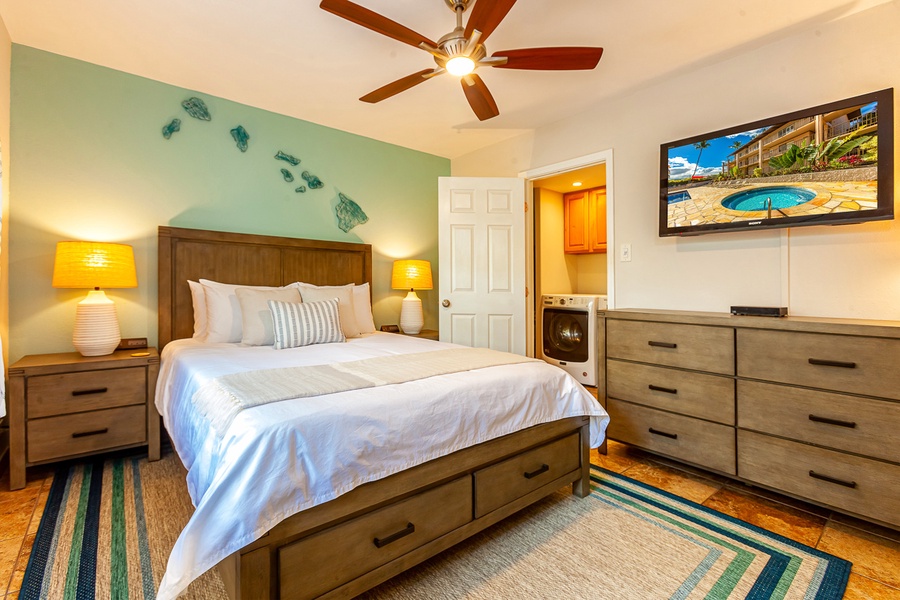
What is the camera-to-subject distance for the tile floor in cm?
151

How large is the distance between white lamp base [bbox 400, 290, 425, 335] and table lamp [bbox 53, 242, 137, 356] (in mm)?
2039

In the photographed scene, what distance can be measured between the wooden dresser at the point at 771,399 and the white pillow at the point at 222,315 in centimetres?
246

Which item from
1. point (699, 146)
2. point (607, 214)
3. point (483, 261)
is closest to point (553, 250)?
point (483, 261)

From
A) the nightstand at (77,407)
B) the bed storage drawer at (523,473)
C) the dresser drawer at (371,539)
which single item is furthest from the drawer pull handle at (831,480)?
the nightstand at (77,407)

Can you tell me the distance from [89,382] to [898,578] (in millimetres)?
3785

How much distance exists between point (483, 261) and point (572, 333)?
1364mm

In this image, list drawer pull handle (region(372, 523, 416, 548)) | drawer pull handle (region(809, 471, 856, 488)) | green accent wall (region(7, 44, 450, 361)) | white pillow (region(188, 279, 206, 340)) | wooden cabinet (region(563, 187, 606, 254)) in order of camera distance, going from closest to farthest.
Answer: drawer pull handle (region(372, 523, 416, 548))
drawer pull handle (region(809, 471, 856, 488))
green accent wall (region(7, 44, 450, 361))
white pillow (region(188, 279, 206, 340))
wooden cabinet (region(563, 187, 606, 254))

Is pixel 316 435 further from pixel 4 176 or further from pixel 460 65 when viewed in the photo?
pixel 4 176

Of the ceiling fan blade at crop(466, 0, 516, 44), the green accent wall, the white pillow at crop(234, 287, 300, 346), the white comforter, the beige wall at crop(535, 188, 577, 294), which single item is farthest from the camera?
the beige wall at crop(535, 188, 577, 294)

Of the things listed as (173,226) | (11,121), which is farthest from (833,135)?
(11,121)

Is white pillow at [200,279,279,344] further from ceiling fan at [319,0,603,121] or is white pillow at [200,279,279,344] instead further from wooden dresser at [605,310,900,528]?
wooden dresser at [605,310,900,528]

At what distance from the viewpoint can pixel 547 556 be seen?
1636 millimetres

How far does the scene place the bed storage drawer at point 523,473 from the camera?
65.2 inches

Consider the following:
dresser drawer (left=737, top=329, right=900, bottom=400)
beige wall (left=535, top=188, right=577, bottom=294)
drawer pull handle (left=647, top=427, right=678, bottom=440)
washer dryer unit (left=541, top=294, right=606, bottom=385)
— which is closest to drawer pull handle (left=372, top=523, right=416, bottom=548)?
drawer pull handle (left=647, top=427, right=678, bottom=440)
